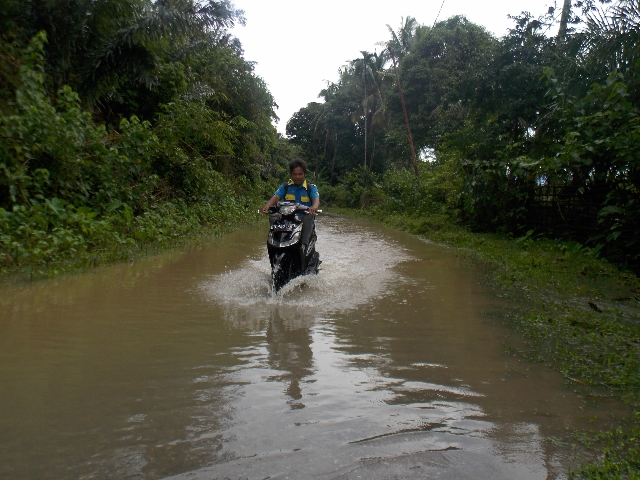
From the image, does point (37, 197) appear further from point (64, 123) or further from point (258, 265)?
point (258, 265)

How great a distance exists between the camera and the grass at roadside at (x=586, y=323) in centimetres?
267

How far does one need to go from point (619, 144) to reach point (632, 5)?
8.48 ft

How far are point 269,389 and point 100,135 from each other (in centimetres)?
895

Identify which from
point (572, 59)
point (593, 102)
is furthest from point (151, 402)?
point (572, 59)

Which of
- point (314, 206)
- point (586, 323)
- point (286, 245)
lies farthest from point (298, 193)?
point (586, 323)

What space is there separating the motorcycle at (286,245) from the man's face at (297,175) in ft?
1.60

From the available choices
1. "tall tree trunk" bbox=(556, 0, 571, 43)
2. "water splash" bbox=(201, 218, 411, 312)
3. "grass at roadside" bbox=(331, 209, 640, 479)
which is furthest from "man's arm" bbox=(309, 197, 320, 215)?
"tall tree trunk" bbox=(556, 0, 571, 43)

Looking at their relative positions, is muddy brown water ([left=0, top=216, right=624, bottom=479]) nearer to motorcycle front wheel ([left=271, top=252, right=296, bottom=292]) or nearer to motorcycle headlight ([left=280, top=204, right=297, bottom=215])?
motorcycle front wheel ([left=271, top=252, right=296, bottom=292])

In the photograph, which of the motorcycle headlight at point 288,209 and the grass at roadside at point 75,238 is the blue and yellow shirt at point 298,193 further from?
the grass at roadside at point 75,238

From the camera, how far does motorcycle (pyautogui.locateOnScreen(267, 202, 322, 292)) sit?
6.25 metres

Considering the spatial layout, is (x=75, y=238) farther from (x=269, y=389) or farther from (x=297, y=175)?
(x=269, y=389)

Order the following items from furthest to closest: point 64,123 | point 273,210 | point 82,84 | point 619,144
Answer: point 82,84, point 64,123, point 619,144, point 273,210

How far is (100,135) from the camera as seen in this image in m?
10.7

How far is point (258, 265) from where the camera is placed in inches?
349
